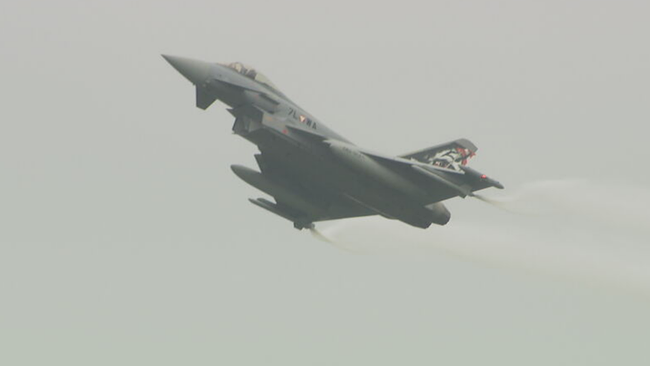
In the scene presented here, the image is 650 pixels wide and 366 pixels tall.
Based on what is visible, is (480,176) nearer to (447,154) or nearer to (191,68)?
(447,154)

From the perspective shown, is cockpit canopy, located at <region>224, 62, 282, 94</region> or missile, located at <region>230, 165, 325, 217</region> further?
missile, located at <region>230, 165, 325, 217</region>

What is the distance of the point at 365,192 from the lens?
173ft

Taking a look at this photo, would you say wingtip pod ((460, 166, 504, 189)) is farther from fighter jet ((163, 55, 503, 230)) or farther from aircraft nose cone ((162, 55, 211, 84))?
aircraft nose cone ((162, 55, 211, 84))

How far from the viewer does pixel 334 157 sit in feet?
170

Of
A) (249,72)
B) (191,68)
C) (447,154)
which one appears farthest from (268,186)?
(447,154)

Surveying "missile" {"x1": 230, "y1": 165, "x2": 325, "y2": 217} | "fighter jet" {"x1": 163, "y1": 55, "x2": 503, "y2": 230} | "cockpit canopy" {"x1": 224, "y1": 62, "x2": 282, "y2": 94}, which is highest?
"cockpit canopy" {"x1": 224, "y1": 62, "x2": 282, "y2": 94}

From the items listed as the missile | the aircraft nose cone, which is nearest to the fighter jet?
the aircraft nose cone

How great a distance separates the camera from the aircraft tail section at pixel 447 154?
175 ft

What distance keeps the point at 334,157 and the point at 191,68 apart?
5.58 metres

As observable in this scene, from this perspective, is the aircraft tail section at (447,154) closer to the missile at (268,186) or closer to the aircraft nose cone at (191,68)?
the missile at (268,186)

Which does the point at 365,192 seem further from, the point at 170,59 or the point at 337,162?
the point at 170,59

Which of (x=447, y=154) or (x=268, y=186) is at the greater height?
(x=447, y=154)

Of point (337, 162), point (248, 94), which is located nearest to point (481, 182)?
point (337, 162)

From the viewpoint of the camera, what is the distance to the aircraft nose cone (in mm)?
51969
